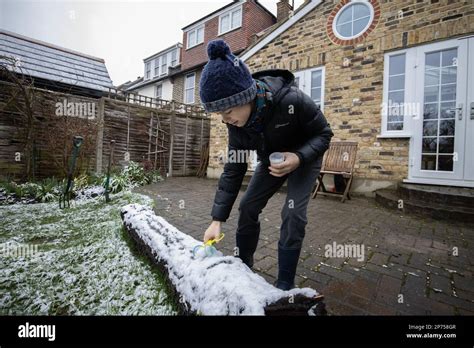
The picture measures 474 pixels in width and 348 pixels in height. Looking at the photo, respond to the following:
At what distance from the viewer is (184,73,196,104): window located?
50.5 feet

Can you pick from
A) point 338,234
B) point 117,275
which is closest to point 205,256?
point 117,275

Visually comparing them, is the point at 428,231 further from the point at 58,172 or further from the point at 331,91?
the point at 58,172

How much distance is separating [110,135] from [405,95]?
8291 millimetres

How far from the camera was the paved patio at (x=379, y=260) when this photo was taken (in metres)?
1.63

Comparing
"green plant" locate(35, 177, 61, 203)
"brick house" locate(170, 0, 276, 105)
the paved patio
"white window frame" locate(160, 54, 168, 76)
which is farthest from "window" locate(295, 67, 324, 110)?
"white window frame" locate(160, 54, 168, 76)

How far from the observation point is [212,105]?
128 centimetres

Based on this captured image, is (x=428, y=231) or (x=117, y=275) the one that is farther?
(x=428, y=231)

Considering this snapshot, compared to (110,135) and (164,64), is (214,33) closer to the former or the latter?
(164,64)

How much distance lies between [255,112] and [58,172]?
7.06 metres

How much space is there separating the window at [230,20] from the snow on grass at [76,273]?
13.8m

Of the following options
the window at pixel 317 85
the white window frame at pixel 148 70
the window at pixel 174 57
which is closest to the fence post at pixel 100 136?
the window at pixel 317 85

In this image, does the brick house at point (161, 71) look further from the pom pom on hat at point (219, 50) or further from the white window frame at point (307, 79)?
the pom pom on hat at point (219, 50)

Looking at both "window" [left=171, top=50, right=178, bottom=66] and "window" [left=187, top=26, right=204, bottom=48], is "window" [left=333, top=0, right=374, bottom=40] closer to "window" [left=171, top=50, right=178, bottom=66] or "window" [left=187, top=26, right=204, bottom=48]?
"window" [left=187, top=26, right=204, bottom=48]
